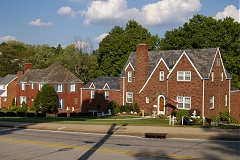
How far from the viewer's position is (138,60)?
46844 millimetres

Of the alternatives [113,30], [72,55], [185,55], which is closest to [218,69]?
[185,55]

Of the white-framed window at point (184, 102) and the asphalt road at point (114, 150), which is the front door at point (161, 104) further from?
the asphalt road at point (114, 150)

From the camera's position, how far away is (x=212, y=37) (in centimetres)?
5725

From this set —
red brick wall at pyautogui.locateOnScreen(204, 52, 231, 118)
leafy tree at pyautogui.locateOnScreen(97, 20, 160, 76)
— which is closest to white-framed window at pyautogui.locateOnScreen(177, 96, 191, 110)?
red brick wall at pyautogui.locateOnScreen(204, 52, 231, 118)

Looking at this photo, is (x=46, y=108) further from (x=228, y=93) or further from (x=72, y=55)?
(x=72, y=55)

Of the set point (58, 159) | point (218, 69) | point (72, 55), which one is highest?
point (72, 55)

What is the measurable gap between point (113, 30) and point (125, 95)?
32.5 meters

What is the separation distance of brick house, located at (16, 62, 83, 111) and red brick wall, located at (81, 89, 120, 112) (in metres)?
5.07

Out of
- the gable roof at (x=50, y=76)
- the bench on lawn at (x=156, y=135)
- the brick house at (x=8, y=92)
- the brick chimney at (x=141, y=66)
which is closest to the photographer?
the bench on lawn at (x=156, y=135)

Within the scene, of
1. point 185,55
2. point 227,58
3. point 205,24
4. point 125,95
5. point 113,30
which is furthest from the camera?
point 113,30

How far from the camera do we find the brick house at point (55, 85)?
6128 centimetres

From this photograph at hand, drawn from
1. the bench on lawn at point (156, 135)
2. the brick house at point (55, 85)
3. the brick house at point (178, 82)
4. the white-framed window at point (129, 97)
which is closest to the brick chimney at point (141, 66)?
the brick house at point (178, 82)

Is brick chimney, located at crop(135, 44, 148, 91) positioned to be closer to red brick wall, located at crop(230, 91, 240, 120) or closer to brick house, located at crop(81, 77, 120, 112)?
brick house, located at crop(81, 77, 120, 112)

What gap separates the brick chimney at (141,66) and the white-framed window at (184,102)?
644 centimetres
